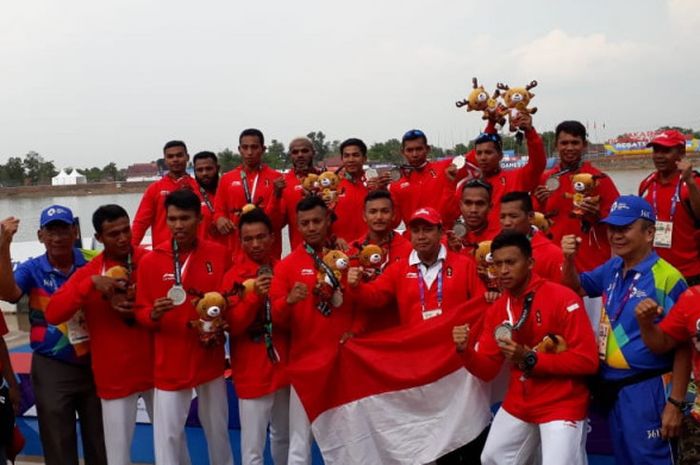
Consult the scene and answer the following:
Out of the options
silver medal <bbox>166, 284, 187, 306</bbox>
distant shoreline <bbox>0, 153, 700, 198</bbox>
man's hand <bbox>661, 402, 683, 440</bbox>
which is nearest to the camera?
man's hand <bbox>661, 402, 683, 440</bbox>

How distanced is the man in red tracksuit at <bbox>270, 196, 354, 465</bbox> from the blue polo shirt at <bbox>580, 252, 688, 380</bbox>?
1900 mm

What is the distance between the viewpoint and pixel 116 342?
16.6 feet

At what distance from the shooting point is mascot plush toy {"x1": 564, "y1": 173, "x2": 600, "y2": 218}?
5.85 m

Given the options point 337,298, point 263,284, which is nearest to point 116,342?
point 263,284

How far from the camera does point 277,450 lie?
536 cm

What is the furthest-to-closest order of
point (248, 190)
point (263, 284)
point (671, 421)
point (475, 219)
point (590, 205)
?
1. point (248, 190)
2. point (590, 205)
3. point (475, 219)
4. point (263, 284)
5. point (671, 421)

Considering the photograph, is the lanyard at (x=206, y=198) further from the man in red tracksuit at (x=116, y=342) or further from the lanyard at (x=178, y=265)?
the lanyard at (x=178, y=265)

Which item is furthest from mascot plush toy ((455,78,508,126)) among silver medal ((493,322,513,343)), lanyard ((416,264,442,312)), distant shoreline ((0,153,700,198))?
distant shoreline ((0,153,700,198))

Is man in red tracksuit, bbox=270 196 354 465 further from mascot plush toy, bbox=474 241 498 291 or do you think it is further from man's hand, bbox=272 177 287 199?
man's hand, bbox=272 177 287 199

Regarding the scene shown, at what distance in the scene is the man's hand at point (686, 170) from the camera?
5.59 metres

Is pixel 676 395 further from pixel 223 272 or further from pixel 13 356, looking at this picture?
pixel 13 356

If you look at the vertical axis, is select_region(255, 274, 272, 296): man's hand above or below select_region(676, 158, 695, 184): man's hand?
below

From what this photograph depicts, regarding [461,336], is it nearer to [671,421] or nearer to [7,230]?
[671,421]

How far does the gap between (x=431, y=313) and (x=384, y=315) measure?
0.61m
